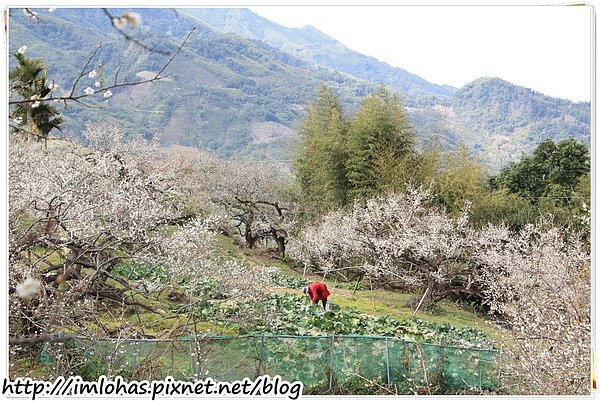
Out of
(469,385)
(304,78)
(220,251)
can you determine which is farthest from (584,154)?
(304,78)

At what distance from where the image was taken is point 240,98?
45.9 meters

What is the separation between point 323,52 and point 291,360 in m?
62.9

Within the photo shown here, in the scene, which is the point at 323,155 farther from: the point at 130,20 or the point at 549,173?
the point at 130,20

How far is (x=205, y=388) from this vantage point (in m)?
3.83

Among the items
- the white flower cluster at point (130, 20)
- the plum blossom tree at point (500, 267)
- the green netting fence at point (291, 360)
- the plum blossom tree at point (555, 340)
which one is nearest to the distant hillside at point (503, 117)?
the plum blossom tree at point (500, 267)

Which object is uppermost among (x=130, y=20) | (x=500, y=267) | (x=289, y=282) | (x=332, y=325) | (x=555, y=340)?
(x=130, y=20)

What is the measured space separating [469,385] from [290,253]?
1223 cm

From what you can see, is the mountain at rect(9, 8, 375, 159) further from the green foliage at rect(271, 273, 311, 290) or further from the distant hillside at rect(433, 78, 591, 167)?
the green foliage at rect(271, 273, 311, 290)

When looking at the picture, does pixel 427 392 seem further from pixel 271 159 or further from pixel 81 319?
pixel 271 159

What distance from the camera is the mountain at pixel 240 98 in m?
28.6

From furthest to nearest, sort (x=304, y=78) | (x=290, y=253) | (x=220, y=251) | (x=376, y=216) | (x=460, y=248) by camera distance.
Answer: (x=304, y=78)
(x=290, y=253)
(x=220, y=251)
(x=376, y=216)
(x=460, y=248)

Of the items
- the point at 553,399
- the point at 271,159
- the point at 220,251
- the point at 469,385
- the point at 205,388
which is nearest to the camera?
the point at 553,399

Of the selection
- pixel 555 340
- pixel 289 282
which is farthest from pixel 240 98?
pixel 555 340

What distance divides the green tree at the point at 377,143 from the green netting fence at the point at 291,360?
8.94 meters
